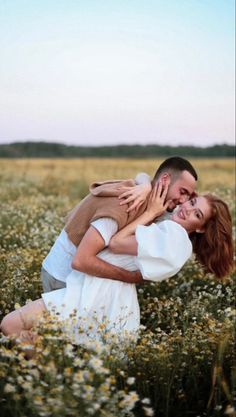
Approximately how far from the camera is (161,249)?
4.79m

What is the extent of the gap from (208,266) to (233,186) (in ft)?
41.6

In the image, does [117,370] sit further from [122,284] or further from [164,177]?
[164,177]

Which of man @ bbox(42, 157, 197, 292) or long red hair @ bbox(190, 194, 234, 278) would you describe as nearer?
man @ bbox(42, 157, 197, 292)

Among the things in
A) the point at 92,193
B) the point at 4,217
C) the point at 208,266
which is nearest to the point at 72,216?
the point at 92,193

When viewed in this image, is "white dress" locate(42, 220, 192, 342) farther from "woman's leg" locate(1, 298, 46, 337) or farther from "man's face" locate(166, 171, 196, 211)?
"man's face" locate(166, 171, 196, 211)

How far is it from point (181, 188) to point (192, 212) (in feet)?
0.66

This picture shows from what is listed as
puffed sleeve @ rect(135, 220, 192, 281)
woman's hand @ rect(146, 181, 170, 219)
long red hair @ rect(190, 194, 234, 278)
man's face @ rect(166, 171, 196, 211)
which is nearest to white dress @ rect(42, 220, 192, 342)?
puffed sleeve @ rect(135, 220, 192, 281)

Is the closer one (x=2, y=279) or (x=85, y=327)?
(x=85, y=327)

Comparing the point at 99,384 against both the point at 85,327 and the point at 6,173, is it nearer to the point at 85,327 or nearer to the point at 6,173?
the point at 85,327

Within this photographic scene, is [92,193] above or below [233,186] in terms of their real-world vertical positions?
above

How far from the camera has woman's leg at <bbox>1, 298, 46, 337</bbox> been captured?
4793 mm

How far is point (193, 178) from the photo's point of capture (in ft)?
17.1

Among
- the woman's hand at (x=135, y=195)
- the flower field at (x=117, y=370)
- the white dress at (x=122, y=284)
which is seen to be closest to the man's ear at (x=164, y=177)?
the woman's hand at (x=135, y=195)

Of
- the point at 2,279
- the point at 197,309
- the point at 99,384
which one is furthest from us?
the point at 2,279
